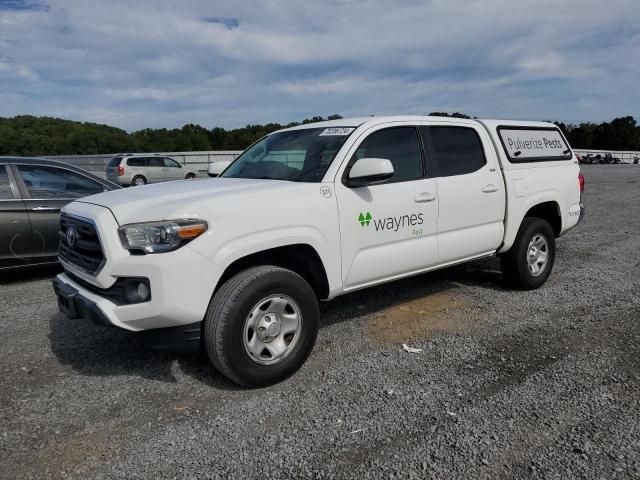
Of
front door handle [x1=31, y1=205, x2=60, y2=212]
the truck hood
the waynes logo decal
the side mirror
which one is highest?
the side mirror

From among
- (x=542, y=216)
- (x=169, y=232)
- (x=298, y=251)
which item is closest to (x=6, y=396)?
(x=169, y=232)

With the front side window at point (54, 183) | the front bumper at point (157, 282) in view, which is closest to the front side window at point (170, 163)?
the front side window at point (54, 183)

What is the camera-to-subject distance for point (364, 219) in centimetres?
382

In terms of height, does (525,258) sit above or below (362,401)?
above

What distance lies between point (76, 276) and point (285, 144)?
2.06m

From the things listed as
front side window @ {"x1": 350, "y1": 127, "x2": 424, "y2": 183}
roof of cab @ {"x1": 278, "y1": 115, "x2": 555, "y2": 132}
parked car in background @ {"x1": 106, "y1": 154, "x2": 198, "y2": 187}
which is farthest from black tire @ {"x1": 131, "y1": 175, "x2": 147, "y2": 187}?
front side window @ {"x1": 350, "y1": 127, "x2": 424, "y2": 183}

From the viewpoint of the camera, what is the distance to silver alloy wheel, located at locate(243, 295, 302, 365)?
3.26m

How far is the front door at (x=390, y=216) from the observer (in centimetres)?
378

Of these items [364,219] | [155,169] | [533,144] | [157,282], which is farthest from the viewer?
[155,169]

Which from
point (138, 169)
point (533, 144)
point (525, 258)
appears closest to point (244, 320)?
point (525, 258)

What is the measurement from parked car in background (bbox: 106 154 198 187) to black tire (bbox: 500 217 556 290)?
65.5 feet

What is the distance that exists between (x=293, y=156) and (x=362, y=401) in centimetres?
207

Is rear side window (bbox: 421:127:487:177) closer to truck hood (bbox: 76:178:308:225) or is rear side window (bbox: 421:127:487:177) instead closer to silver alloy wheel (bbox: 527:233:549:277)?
silver alloy wheel (bbox: 527:233:549:277)

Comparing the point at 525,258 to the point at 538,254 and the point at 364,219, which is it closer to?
the point at 538,254
